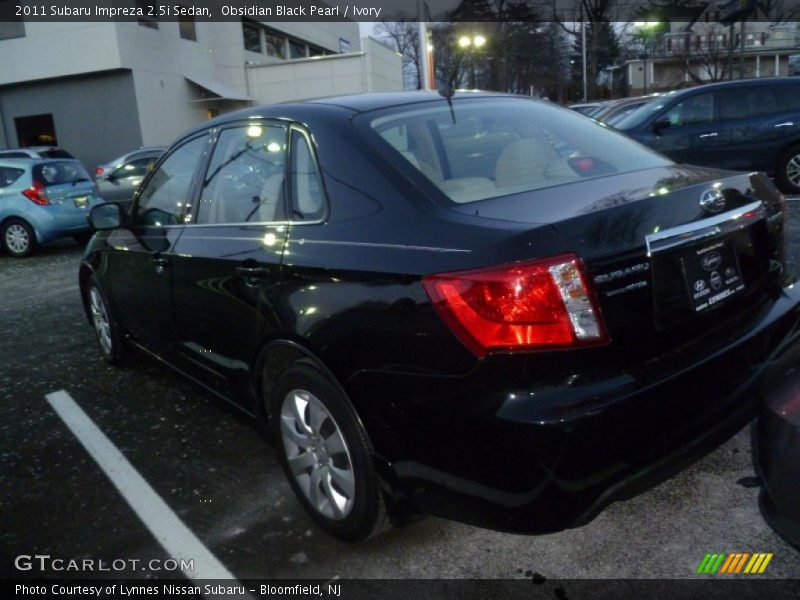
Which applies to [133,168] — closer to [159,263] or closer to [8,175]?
Result: [8,175]

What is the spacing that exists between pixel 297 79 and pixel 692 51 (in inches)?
1345

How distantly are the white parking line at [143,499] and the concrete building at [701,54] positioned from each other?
5170 cm

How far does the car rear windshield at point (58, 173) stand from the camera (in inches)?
434

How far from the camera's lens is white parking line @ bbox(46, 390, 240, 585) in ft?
8.63

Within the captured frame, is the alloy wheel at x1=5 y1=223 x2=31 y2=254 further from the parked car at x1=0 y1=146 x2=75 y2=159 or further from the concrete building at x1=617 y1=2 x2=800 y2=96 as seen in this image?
the concrete building at x1=617 y1=2 x2=800 y2=96

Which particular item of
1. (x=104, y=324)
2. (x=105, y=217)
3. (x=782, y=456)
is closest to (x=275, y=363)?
(x=782, y=456)

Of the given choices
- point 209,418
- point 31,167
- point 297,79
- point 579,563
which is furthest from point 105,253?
point 297,79

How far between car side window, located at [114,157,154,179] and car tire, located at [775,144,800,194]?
38.9ft

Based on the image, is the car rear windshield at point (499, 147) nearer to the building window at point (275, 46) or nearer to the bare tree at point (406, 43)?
the building window at point (275, 46)

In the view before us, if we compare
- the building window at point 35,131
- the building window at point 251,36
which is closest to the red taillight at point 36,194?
the building window at point 35,131

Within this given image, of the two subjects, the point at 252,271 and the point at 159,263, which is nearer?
the point at 252,271

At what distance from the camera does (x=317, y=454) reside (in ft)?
8.59

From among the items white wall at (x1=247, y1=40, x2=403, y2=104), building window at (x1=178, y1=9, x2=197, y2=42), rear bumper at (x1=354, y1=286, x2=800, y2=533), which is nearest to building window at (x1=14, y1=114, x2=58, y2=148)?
building window at (x1=178, y1=9, x2=197, y2=42)

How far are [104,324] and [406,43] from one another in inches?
2393
